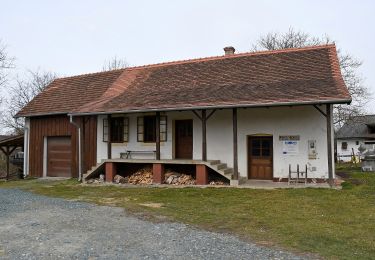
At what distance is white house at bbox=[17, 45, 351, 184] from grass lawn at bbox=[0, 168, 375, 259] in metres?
1.73

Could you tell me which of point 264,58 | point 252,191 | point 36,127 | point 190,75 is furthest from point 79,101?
point 252,191

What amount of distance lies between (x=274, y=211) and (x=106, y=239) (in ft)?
14.4

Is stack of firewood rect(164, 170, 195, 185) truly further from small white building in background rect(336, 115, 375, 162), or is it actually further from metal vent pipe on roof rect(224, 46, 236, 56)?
small white building in background rect(336, 115, 375, 162)

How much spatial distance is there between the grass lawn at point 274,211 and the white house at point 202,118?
5.68 ft

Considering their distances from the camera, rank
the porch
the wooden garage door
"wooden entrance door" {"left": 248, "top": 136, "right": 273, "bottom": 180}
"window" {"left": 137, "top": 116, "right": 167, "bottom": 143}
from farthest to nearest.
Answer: the wooden garage door
"window" {"left": 137, "top": 116, "right": 167, "bottom": 143}
"wooden entrance door" {"left": 248, "top": 136, "right": 273, "bottom": 180}
the porch

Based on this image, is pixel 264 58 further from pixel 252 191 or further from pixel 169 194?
pixel 169 194

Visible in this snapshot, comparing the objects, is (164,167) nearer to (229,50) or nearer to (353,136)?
(229,50)

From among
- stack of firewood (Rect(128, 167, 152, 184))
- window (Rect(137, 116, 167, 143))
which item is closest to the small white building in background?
window (Rect(137, 116, 167, 143))

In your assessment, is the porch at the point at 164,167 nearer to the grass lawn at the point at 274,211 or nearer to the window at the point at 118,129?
the grass lawn at the point at 274,211

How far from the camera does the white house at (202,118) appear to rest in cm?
1334

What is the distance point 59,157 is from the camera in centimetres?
1895

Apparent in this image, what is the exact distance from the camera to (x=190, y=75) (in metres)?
17.5

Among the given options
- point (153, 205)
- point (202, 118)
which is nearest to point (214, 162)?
point (202, 118)

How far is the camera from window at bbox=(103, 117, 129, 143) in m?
16.7
